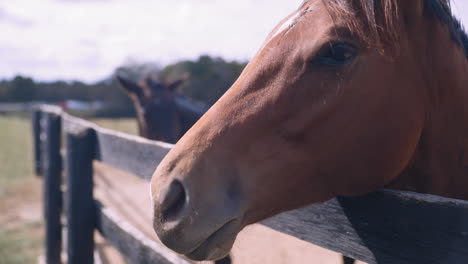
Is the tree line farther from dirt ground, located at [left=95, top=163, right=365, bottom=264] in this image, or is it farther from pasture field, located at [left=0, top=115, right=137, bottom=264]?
pasture field, located at [left=0, top=115, right=137, bottom=264]

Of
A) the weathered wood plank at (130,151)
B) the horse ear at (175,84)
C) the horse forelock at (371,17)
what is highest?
the horse forelock at (371,17)

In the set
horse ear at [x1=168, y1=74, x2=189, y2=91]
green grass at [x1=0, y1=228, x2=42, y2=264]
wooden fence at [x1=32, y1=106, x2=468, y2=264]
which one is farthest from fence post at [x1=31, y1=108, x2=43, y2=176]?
wooden fence at [x1=32, y1=106, x2=468, y2=264]

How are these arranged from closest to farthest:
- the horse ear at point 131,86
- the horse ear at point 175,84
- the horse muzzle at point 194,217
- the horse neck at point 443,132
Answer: the horse muzzle at point 194,217 < the horse neck at point 443,132 < the horse ear at point 131,86 < the horse ear at point 175,84

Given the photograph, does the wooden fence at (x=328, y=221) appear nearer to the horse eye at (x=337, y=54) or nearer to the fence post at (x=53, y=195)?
the horse eye at (x=337, y=54)

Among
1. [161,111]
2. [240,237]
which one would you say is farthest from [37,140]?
[240,237]

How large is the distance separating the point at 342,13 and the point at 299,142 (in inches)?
19.6

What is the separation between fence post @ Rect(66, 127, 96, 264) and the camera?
3.20m

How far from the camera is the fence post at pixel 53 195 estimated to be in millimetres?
4523

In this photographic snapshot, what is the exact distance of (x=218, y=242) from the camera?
139 centimetres

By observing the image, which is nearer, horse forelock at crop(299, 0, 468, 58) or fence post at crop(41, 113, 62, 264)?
horse forelock at crop(299, 0, 468, 58)

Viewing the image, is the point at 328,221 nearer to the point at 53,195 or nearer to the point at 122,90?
the point at 53,195

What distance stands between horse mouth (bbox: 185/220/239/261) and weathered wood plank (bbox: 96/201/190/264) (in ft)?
2.66

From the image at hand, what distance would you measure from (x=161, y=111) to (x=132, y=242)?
4379 mm

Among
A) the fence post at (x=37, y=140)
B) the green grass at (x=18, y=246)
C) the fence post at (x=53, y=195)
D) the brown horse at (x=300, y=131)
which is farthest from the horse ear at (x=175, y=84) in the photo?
the brown horse at (x=300, y=131)
